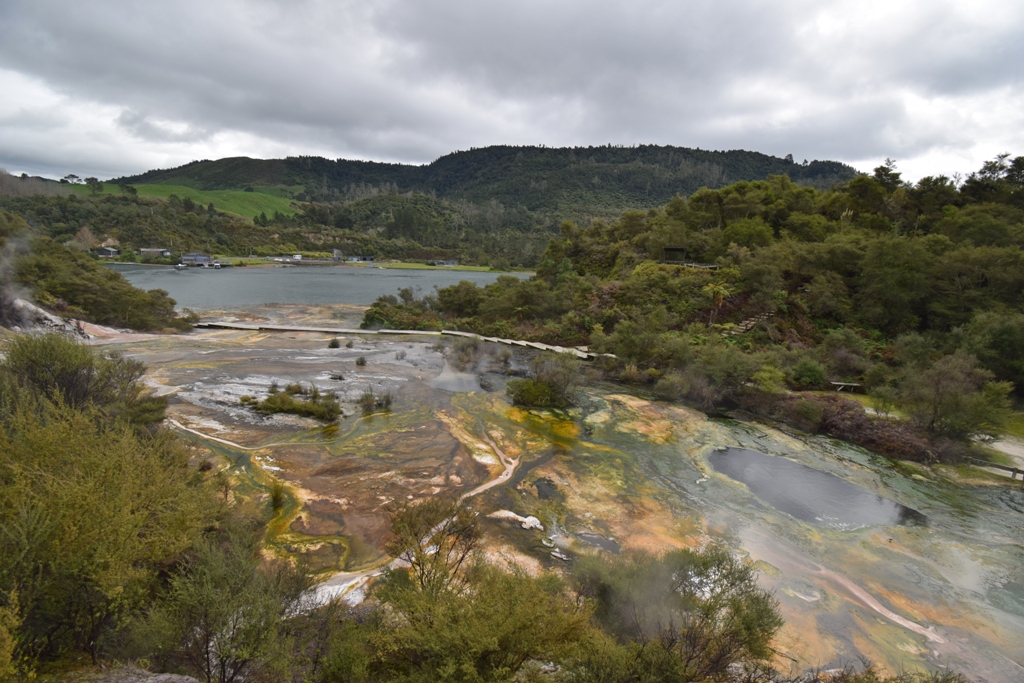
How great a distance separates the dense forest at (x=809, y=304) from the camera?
52.2 ft

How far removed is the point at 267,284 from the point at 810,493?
198 feet

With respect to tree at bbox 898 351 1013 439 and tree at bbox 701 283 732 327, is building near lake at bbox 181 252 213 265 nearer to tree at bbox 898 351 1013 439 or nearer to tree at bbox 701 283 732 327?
tree at bbox 701 283 732 327

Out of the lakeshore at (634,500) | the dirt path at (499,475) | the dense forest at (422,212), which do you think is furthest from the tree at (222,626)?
the dense forest at (422,212)

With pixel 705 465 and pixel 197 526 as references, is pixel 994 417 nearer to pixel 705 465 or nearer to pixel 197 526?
pixel 705 465

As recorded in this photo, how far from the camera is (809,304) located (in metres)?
25.4

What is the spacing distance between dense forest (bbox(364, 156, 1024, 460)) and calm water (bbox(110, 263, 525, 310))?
54.5 feet

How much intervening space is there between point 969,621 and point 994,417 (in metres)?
8.59

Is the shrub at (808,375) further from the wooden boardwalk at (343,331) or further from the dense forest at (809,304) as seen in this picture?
the wooden boardwalk at (343,331)

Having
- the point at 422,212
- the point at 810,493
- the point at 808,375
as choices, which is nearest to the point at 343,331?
the point at 808,375

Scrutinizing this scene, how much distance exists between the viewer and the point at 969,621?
7699 millimetres

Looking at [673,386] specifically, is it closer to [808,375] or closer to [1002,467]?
[808,375]

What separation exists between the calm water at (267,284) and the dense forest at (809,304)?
16602 mm

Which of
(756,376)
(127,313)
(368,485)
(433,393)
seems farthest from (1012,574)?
(127,313)

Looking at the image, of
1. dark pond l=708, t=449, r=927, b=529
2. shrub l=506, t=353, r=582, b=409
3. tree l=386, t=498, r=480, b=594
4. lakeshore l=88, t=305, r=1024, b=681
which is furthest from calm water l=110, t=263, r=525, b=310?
tree l=386, t=498, r=480, b=594
